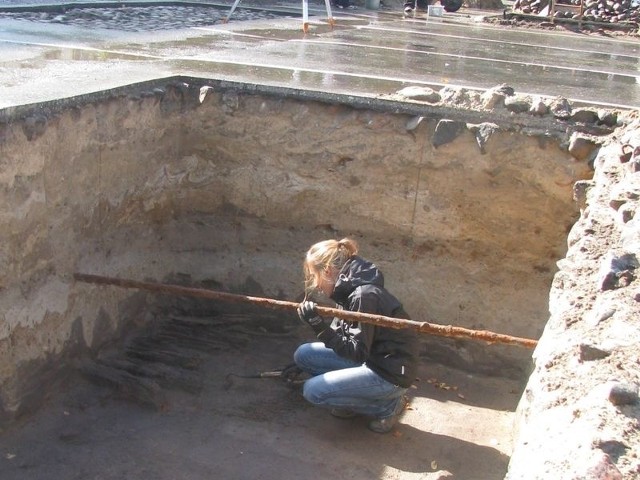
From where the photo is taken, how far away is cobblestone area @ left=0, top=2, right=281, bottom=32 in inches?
371

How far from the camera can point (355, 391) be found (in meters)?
4.96

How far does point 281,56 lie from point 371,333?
4109 mm

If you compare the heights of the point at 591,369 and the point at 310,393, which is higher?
the point at 591,369

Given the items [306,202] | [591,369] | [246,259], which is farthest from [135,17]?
[591,369]

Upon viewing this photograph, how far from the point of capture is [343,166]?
Result: 625cm

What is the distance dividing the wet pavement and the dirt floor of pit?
1967mm

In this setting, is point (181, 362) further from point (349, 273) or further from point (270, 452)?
point (349, 273)

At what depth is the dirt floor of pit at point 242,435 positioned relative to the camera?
15.3 feet

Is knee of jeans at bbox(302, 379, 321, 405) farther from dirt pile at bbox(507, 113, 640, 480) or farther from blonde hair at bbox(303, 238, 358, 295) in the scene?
dirt pile at bbox(507, 113, 640, 480)

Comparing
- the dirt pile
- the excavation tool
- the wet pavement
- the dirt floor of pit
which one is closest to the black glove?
the dirt floor of pit

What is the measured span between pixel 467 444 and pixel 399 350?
89 cm

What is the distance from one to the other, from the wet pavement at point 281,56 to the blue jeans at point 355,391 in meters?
2.23

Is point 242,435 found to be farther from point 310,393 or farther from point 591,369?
point 591,369

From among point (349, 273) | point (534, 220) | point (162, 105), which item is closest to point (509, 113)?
point (534, 220)
